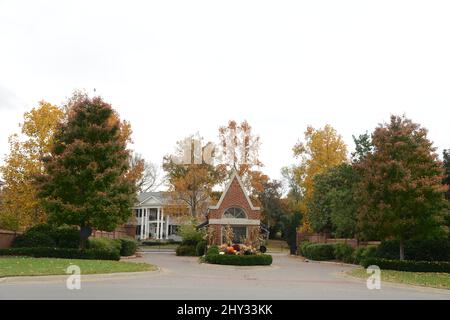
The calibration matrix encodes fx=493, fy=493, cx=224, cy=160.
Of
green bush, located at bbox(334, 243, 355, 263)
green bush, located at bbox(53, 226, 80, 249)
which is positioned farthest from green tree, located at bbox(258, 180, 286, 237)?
green bush, located at bbox(53, 226, 80, 249)

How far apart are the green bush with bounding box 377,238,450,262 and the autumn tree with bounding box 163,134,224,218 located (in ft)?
85.5

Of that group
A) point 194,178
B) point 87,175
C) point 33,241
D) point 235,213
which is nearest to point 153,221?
Answer: point 194,178

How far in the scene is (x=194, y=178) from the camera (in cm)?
5491

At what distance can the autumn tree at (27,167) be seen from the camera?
116 ft

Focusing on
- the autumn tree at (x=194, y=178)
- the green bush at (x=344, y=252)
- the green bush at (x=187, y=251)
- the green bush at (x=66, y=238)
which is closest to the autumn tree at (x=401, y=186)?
the green bush at (x=344, y=252)

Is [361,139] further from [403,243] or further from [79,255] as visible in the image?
[79,255]

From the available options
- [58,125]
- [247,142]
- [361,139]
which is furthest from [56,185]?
[247,142]

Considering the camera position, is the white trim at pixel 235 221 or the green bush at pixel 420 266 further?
the white trim at pixel 235 221

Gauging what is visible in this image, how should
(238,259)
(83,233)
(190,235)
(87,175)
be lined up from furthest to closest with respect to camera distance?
(190,235), (83,233), (238,259), (87,175)

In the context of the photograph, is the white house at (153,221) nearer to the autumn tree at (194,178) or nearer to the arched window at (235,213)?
the autumn tree at (194,178)

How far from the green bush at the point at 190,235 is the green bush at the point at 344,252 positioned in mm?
14074

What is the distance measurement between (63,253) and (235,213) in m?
15.3

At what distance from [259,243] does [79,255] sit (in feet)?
49.4

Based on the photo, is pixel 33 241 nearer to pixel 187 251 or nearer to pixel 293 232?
pixel 187 251
